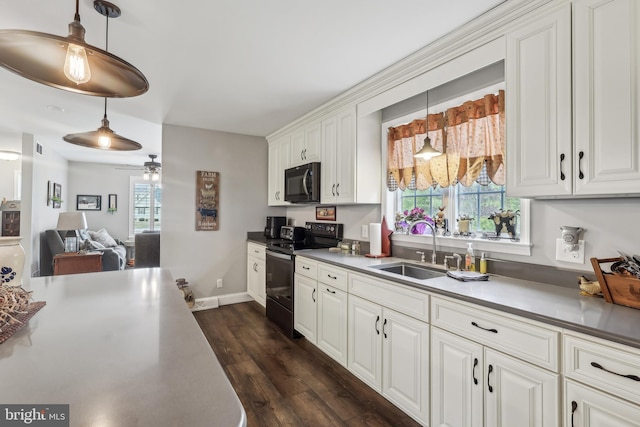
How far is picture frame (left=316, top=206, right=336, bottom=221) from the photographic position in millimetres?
3587

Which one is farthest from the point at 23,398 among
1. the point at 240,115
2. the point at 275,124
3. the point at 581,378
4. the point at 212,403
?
the point at 275,124

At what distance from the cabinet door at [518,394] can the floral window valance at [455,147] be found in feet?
3.89

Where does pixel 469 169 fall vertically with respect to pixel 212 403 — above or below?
above

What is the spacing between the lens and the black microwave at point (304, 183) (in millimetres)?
3301

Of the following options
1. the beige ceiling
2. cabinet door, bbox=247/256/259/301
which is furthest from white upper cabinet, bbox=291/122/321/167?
cabinet door, bbox=247/256/259/301

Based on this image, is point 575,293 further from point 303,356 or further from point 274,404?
point 303,356

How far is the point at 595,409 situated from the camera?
1105 millimetres

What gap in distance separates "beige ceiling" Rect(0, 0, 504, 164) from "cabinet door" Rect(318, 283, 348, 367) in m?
1.84

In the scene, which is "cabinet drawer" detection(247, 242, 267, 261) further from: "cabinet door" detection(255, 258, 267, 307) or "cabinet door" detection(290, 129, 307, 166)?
"cabinet door" detection(290, 129, 307, 166)

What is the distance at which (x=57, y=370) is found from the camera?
0.80 metres

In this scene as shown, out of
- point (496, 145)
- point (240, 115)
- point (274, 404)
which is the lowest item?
point (274, 404)

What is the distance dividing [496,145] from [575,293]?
1.02m

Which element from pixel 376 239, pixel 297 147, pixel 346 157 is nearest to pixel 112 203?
pixel 297 147

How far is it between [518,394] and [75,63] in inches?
84.5
